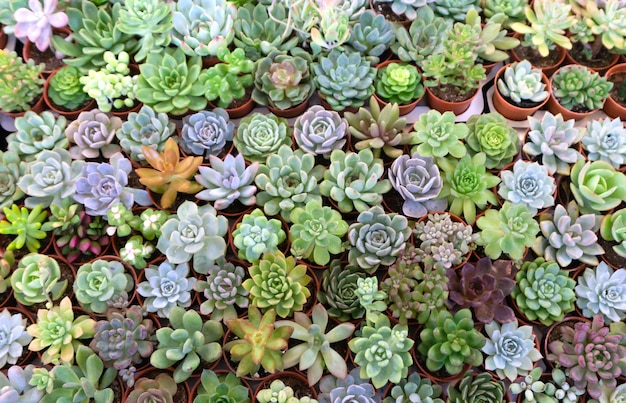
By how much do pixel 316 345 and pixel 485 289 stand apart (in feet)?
1.84

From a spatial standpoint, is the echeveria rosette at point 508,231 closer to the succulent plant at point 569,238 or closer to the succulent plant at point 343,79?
the succulent plant at point 569,238

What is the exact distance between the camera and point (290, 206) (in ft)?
5.03

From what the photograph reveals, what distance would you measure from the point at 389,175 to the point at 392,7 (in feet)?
2.52

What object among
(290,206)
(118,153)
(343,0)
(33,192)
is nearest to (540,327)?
(290,206)

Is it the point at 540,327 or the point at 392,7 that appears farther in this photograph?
the point at 392,7

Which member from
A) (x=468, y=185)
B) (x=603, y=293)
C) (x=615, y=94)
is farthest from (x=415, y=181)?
(x=615, y=94)

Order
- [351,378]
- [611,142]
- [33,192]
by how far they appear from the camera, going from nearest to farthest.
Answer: [351,378], [33,192], [611,142]

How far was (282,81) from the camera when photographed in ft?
5.48

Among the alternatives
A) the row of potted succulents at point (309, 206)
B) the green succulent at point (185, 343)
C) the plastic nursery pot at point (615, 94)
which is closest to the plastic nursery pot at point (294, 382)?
the row of potted succulents at point (309, 206)

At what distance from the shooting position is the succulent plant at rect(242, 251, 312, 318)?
1.41 m

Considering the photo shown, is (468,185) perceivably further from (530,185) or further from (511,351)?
(511,351)

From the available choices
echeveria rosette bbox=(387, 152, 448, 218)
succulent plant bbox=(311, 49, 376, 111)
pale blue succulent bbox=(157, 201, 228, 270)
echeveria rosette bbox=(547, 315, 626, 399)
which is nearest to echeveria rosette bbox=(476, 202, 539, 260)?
echeveria rosette bbox=(387, 152, 448, 218)

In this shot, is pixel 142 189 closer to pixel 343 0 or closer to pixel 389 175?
pixel 389 175

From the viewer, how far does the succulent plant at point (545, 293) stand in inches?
58.1
